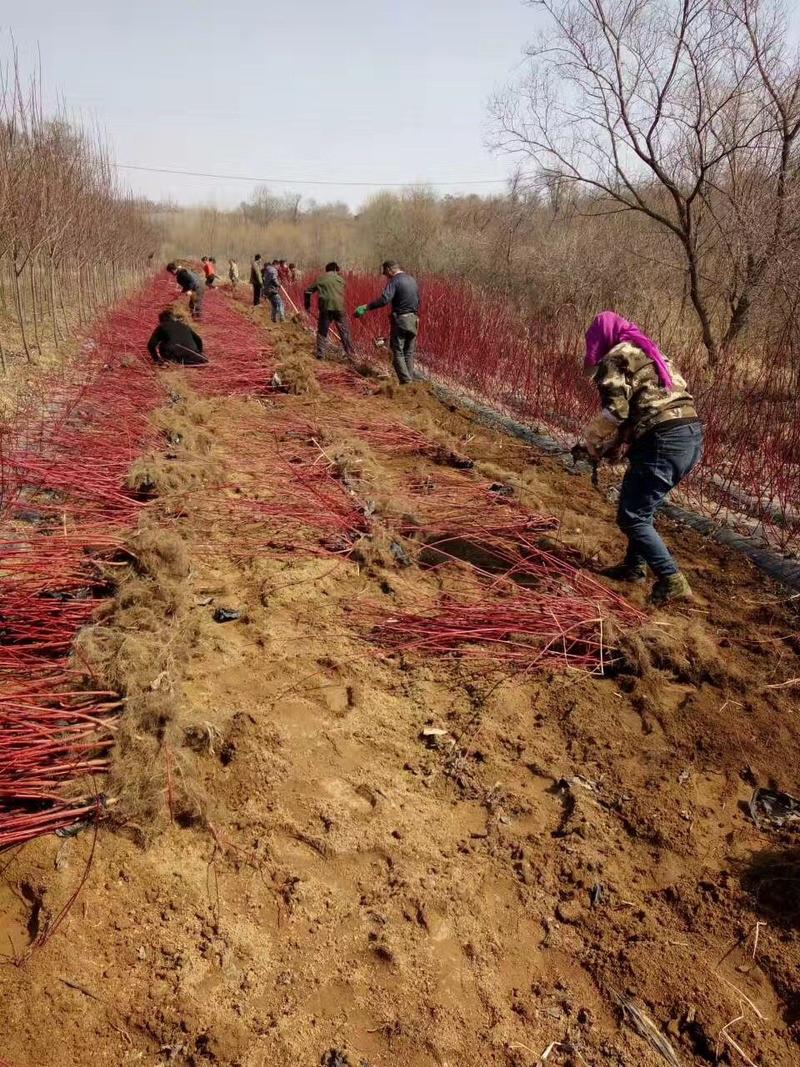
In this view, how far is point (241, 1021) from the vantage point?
1429 mm

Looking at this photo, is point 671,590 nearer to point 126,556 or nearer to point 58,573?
point 126,556

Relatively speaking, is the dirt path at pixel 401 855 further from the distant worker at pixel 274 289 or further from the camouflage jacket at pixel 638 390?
the distant worker at pixel 274 289

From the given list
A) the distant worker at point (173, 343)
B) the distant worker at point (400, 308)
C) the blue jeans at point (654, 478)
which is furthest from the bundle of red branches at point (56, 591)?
the distant worker at point (400, 308)

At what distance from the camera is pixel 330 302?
354 inches

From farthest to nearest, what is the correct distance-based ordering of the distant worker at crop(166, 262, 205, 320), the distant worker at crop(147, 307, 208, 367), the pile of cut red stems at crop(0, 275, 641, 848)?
the distant worker at crop(166, 262, 205, 320)
the distant worker at crop(147, 307, 208, 367)
the pile of cut red stems at crop(0, 275, 641, 848)

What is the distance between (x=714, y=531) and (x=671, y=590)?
1432mm

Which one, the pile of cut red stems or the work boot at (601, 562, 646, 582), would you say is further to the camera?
the work boot at (601, 562, 646, 582)

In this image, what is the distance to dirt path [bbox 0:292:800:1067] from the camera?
145cm

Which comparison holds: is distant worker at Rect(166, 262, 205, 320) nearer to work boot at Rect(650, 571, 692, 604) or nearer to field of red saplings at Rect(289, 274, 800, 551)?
field of red saplings at Rect(289, 274, 800, 551)

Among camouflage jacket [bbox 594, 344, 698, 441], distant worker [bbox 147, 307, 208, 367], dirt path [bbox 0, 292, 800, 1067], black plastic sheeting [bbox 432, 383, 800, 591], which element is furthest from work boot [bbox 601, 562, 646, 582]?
distant worker [bbox 147, 307, 208, 367]

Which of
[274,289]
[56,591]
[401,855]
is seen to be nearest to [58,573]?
[56,591]

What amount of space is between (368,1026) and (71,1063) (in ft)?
2.15

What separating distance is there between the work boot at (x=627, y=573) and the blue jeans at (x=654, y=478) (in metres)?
0.20

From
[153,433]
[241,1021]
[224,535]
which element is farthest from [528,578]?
[153,433]
